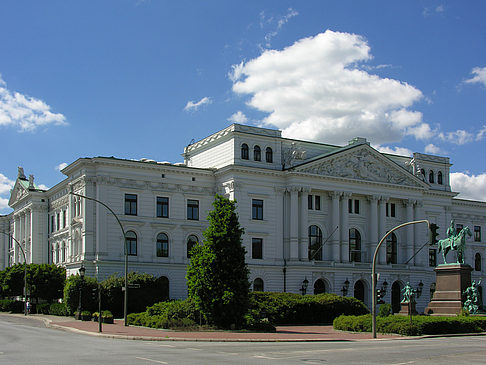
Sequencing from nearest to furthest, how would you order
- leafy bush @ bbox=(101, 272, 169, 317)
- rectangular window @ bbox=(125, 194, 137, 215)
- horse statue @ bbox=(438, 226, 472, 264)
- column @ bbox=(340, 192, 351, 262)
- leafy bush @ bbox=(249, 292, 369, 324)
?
horse statue @ bbox=(438, 226, 472, 264) → leafy bush @ bbox=(249, 292, 369, 324) → leafy bush @ bbox=(101, 272, 169, 317) → rectangular window @ bbox=(125, 194, 137, 215) → column @ bbox=(340, 192, 351, 262)

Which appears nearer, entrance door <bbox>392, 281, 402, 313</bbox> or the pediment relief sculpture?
the pediment relief sculpture

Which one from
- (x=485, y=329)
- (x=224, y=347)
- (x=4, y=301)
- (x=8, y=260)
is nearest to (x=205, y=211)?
(x=4, y=301)

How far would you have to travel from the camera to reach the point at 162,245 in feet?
219

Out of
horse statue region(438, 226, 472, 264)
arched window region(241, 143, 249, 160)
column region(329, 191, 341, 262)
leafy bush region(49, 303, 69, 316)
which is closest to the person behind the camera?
horse statue region(438, 226, 472, 264)

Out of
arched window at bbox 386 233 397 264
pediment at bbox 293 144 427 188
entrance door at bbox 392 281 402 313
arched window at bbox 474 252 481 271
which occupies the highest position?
pediment at bbox 293 144 427 188

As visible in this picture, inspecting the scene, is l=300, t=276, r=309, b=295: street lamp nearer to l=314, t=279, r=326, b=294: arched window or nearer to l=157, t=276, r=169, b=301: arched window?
l=314, t=279, r=326, b=294: arched window

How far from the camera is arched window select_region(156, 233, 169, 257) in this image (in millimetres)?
66438

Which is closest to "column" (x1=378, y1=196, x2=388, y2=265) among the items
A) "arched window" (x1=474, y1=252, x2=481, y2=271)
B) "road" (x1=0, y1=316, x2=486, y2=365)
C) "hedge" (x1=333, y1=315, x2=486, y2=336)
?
"arched window" (x1=474, y1=252, x2=481, y2=271)

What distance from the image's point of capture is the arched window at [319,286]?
2803 inches

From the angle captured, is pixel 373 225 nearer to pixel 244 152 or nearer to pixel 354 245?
pixel 354 245

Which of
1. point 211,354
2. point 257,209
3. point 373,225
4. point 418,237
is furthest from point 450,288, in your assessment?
point 418,237

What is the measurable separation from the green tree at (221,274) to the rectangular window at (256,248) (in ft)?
77.3

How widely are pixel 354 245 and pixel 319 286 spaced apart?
743 cm

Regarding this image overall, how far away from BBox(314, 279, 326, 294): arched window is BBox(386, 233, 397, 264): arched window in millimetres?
10458
